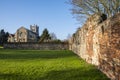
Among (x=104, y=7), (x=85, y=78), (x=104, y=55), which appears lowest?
(x=85, y=78)

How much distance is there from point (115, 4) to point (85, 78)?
25.6 meters

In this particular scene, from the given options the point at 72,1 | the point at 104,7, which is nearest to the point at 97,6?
the point at 104,7

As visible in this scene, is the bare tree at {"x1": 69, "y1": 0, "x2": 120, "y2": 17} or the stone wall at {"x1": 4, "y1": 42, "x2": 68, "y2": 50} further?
the stone wall at {"x1": 4, "y1": 42, "x2": 68, "y2": 50}

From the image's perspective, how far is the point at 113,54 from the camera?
7508 mm

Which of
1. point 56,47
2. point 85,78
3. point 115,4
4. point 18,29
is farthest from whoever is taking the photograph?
point 18,29

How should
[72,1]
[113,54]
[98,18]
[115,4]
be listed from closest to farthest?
[113,54] → [98,18] → [115,4] → [72,1]

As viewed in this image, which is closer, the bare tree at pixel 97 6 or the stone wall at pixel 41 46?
the bare tree at pixel 97 6

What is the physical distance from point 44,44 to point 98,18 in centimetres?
3901

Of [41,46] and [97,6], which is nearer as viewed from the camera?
[97,6]

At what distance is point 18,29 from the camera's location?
9950 cm

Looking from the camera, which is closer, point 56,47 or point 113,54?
point 113,54

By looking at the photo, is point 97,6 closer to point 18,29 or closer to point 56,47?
point 56,47

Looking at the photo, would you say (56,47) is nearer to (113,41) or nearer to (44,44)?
(44,44)

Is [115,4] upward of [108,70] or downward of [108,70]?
upward
